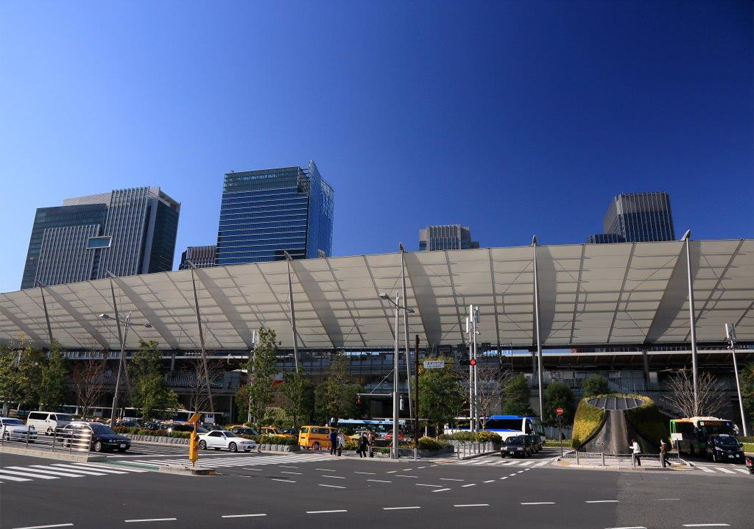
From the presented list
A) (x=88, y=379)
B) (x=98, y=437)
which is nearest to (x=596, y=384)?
(x=98, y=437)

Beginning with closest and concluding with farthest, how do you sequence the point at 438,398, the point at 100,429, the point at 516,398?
the point at 100,429
the point at 438,398
the point at 516,398

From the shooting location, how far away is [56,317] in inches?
3024

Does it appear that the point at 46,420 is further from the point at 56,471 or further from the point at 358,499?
the point at 358,499

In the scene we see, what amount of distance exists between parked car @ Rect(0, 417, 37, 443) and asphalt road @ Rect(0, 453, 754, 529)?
10.1m

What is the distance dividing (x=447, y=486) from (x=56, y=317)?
252ft

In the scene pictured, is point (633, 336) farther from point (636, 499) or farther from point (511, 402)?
point (636, 499)

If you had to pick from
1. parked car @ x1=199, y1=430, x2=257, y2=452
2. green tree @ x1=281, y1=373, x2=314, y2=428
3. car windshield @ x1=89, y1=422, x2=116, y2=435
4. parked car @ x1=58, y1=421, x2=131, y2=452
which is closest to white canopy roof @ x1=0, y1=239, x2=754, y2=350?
green tree @ x1=281, y1=373, x2=314, y2=428

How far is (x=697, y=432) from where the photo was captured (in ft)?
113

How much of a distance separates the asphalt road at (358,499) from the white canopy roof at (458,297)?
3133 cm

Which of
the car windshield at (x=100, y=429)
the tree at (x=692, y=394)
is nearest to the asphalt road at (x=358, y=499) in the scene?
the car windshield at (x=100, y=429)

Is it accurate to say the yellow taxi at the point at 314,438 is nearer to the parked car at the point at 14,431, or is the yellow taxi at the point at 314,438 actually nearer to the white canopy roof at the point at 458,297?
the parked car at the point at 14,431

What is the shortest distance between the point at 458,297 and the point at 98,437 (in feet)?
125

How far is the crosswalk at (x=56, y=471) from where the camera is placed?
16359mm

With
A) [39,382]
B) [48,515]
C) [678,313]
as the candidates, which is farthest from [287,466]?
[39,382]
